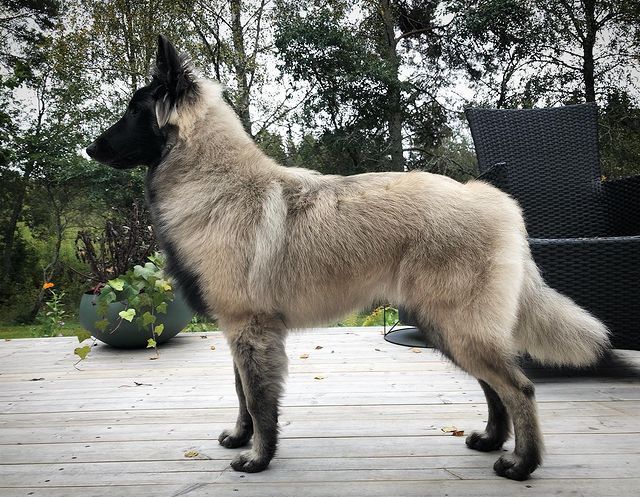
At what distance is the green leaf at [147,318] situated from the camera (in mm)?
3088

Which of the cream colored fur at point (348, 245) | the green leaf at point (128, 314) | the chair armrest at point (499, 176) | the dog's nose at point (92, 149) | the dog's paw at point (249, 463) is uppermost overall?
the dog's nose at point (92, 149)

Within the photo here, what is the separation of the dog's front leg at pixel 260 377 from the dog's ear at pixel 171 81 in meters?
0.85

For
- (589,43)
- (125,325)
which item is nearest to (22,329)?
(125,325)

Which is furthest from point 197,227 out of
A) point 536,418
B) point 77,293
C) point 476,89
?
point 476,89

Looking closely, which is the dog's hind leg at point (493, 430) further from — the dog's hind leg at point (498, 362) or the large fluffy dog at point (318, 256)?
the dog's hind leg at point (498, 362)

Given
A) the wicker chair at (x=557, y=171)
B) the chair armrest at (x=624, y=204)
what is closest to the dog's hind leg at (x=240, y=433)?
the wicker chair at (x=557, y=171)

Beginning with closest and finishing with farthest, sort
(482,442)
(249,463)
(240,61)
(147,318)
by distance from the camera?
(249,463) < (482,442) < (147,318) < (240,61)

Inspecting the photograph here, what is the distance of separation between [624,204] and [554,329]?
5.29 feet

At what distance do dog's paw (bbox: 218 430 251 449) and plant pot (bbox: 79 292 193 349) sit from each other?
1.51 metres

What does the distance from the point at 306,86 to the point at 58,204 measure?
4291mm

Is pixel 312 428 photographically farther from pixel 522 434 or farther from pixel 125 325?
pixel 125 325

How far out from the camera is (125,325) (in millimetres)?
3211

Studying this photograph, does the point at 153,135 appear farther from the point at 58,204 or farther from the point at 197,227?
the point at 58,204

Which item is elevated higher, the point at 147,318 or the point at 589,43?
the point at 589,43
